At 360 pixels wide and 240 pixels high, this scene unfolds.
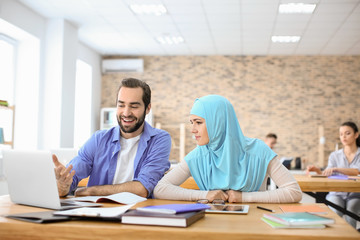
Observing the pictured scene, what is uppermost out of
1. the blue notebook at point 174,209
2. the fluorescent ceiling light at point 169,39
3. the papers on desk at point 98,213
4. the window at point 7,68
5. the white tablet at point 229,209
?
the fluorescent ceiling light at point 169,39

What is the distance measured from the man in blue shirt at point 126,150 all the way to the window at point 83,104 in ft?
22.1

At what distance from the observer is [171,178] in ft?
7.20

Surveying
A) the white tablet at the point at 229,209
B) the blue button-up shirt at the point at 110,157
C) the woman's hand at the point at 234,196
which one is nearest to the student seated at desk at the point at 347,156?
the blue button-up shirt at the point at 110,157

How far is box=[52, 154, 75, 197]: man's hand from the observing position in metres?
1.92

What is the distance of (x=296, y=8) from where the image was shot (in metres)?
6.06

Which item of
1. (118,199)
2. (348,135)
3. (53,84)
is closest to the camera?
(118,199)

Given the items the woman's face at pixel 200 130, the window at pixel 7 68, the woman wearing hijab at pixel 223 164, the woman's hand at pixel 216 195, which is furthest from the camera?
the window at pixel 7 68

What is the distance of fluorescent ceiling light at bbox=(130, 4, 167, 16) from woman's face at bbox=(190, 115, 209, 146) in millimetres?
4132

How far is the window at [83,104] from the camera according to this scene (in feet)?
29.5

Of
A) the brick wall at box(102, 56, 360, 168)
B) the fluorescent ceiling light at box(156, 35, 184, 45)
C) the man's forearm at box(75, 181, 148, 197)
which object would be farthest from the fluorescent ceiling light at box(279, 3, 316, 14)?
the man's forearm at box(75, 181, 148, 197)

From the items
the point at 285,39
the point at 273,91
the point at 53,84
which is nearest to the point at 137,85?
the point at 53,84

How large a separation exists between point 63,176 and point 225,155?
33.3 inches

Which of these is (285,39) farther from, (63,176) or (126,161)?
(63,176)

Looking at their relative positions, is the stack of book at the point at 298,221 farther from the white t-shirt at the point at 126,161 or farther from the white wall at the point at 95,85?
the white wall at the point at 95,85
